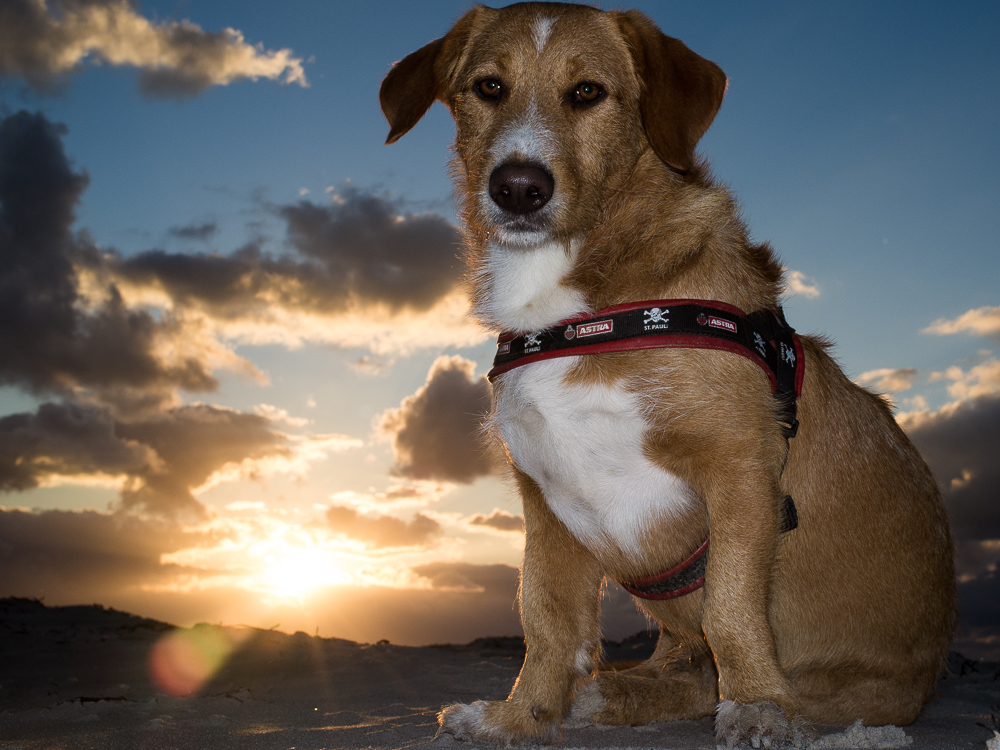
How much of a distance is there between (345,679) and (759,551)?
4.19 meters

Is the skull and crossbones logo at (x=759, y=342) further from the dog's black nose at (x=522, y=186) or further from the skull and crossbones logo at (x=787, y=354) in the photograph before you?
the dog's black nose at (x=522, y=186)

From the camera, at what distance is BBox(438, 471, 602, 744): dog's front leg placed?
3.23m

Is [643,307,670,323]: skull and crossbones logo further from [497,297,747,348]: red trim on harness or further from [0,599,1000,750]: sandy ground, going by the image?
[0,599,1000,750]: sandy ground

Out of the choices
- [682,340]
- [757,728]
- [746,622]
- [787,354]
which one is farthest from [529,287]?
[757,728]

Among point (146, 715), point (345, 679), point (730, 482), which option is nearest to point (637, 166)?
point (730, 482)

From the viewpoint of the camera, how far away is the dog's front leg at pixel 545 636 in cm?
323

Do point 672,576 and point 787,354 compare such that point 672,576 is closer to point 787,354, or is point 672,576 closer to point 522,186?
point 787,354

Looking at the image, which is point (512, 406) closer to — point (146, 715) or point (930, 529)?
point (930, 529)

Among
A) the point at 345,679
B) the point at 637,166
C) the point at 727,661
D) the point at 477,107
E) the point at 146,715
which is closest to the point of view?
the point at 727,661

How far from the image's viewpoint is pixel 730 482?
2.81m

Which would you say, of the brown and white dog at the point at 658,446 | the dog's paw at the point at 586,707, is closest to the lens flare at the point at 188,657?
the dog's paw at the point at 586,707

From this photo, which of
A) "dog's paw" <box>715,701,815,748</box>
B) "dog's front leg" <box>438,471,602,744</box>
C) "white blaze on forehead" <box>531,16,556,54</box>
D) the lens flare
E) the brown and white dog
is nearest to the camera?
"dog's paw" <box>715,701,815,748</box>

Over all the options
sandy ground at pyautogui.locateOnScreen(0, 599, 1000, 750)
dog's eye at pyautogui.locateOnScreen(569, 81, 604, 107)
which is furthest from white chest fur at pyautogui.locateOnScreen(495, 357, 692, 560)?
dog's eye at pyautogui.locateOnScreen(569, 81, 604, 107)

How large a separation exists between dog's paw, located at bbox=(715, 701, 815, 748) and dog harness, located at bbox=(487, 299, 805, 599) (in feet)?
2.14
